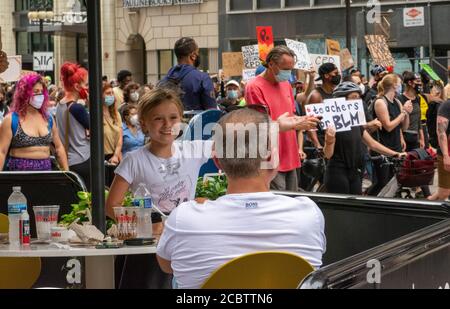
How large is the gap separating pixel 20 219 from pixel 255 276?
1.81m

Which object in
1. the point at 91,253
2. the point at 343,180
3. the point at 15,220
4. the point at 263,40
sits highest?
Result: the point at 263,40

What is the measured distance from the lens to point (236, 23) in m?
47.2

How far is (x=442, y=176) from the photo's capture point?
1130 cm

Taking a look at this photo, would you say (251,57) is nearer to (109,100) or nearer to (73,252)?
(109,100)

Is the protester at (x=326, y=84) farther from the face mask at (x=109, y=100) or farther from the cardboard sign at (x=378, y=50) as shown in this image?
the cardboard sign at (x=378, y=50)

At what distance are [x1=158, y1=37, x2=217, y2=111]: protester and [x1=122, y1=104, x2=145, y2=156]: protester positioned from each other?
8.45 ft

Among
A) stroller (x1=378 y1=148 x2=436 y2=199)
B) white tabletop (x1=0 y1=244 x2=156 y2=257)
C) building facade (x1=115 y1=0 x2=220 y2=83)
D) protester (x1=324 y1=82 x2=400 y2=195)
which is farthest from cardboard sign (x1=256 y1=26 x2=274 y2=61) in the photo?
building facade (x1=115 y1=0 x2=220 y2=83)

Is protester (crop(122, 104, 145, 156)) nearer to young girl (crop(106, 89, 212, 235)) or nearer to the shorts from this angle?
the shorts

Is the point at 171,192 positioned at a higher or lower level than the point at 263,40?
lower

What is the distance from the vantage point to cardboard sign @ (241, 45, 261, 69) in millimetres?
19984

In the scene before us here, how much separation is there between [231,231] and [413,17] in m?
29.6

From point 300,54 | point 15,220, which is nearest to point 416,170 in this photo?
point 300,54

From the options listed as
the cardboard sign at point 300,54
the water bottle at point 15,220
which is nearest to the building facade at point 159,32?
the cardboard sign at point 300,54

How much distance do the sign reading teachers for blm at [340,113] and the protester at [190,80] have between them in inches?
46.8
